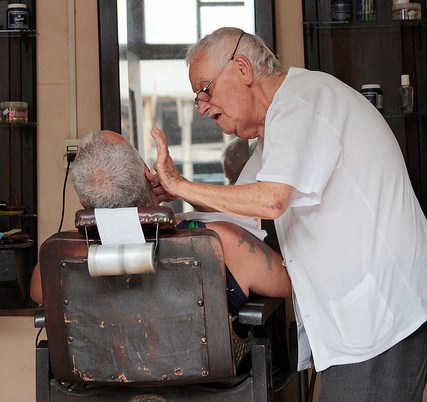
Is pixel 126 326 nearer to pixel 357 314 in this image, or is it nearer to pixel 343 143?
→ pixel 357 314

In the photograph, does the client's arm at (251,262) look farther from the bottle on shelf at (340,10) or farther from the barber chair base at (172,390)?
the bottle on shelf at (340,10)

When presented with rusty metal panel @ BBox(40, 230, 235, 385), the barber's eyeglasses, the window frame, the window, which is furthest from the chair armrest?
the window frame

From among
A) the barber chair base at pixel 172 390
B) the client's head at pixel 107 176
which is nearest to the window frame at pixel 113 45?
the client's head at pixel 107 176

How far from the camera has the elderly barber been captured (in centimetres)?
188

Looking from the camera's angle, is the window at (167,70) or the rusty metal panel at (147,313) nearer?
the rusty metal panel at (147,313)

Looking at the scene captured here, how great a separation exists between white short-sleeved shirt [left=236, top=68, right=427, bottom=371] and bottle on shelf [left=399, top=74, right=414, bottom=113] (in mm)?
1506

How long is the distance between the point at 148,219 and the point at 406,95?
72.0 inches

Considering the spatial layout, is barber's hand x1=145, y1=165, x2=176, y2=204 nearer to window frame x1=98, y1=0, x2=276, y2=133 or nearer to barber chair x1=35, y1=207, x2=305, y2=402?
barber chair x1=35, y1=207, x2=305, y2=402

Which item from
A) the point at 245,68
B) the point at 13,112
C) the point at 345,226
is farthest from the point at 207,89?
the point at 13,112

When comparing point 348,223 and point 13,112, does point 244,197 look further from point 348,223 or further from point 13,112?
point 13,112

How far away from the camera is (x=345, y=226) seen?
194 centimetres

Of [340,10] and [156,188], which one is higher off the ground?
[340,10]

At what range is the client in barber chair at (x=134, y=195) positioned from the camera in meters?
2.13

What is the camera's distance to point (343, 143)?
194cm
